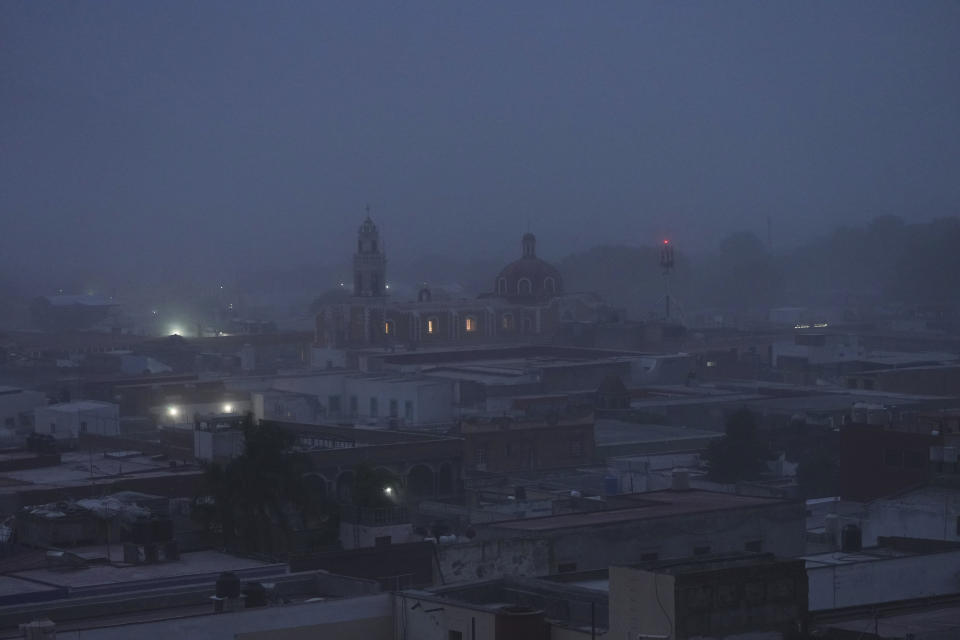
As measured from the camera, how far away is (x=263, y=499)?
27.8 meters

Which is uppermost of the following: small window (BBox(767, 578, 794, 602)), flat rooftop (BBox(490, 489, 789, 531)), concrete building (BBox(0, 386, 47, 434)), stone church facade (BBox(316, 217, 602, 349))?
stone church facade (BBox(316, 217, 602, 349))

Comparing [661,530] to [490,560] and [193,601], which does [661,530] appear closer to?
[490,560]

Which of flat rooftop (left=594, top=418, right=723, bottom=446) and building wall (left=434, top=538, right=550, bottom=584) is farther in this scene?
flat rooftop (left=594, top=418, right=723, bottom=446)

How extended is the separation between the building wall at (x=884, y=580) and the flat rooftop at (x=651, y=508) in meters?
4.77

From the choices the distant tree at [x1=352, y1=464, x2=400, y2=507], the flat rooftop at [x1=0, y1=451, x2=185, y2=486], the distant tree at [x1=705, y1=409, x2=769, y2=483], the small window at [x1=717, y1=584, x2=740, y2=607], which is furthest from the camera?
the distant tree at [x1=705, y1=409, x2=769, y2=483]

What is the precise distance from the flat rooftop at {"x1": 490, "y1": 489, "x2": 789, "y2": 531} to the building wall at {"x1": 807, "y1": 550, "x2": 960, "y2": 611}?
477cm

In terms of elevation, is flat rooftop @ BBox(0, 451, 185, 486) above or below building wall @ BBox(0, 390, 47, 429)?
below

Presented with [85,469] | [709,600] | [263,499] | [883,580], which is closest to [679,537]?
[883,580]

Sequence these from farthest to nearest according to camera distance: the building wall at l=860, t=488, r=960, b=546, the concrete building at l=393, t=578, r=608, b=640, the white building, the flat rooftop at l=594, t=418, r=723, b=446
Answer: the white building → the flat rooftop at l=594, t=418, r=723, b=446 → the building wall at l=860, t=488, r=960, b=546 → the concrete building at l=393, t=578, r=608, b=640

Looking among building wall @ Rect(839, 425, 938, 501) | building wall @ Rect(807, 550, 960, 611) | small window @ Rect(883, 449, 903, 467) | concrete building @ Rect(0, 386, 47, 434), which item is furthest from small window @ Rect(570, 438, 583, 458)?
building wall @ Rect(807, 550, 960, 611)

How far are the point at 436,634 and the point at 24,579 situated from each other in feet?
23.6

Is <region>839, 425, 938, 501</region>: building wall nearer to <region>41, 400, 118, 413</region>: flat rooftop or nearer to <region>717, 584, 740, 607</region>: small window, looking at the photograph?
<region>717, 584, 740, 607</region>: small window

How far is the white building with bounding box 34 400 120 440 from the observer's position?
50.0 metres

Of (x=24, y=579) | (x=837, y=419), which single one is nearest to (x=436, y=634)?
(x=24, y=579)
